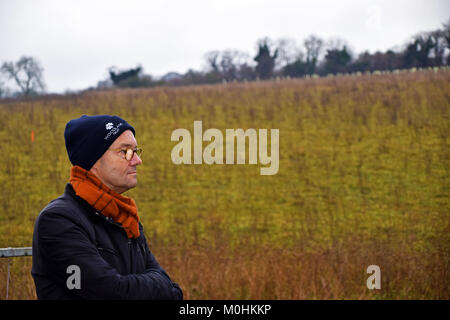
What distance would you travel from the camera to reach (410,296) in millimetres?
6555

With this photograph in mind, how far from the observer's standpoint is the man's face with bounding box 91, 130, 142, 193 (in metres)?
2.54

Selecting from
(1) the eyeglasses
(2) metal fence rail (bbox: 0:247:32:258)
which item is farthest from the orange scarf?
(2) metal fence rail (bbox: 0:247:32:258)

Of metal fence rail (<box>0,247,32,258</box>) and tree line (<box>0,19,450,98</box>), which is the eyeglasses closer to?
metal fence rail (<box>0,247,32,258</box>)

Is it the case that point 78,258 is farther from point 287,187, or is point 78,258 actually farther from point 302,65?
point 302,65

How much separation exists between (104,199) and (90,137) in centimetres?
32

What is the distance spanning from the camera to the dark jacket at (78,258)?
223 cm

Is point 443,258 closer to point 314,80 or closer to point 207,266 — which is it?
point 207,266

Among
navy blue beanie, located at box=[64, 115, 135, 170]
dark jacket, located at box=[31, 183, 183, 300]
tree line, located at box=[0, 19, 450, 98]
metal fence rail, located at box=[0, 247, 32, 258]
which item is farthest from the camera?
tree line, located at box=[0, 19, 450, 98]

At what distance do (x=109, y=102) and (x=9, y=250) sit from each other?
18.8 metres

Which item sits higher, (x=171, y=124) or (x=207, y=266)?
(x=171, y=124)

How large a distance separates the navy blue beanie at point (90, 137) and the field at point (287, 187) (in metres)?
2.29

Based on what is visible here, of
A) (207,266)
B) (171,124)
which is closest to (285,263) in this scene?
(207,266)

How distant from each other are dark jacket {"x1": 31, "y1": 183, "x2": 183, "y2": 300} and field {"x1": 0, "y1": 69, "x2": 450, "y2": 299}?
236 centimetres
